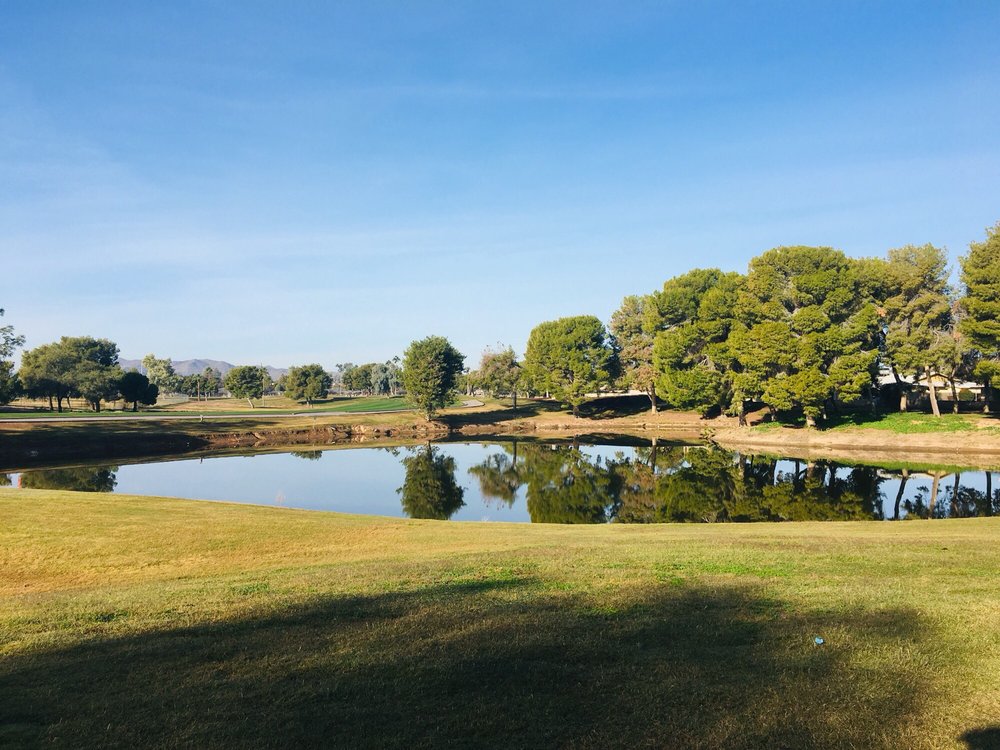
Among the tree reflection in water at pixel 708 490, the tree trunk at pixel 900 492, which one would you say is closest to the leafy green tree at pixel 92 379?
the tree reflection in water at pixel 708 490

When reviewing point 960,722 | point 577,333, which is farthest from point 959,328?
point 960,722

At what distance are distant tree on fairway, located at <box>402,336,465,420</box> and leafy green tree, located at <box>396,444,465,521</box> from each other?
89.7ft

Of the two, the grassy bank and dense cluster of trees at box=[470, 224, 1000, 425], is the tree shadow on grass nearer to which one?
the grassy bank

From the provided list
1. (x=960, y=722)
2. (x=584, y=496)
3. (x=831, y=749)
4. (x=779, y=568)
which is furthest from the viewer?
(x=584, y=496)

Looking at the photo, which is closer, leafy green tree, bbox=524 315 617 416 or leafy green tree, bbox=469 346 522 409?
leafy green tree, bbox=524 315 617 416

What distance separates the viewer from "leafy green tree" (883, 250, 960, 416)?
2670 inches

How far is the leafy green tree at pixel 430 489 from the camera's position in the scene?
3978 centimetres

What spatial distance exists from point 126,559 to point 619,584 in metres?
15.1

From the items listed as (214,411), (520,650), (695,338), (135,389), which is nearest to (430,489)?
(520,650)

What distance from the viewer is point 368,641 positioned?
32.7ft

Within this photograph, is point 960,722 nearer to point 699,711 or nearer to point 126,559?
point 699,711

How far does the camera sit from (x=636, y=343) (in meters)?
102

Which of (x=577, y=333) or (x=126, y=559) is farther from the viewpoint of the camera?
(x=577, y=333)

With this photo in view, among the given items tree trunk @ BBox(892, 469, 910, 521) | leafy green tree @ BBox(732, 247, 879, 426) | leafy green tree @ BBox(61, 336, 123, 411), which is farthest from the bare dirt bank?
leafy green tree @ BBox(61, 336, 123, 411)
